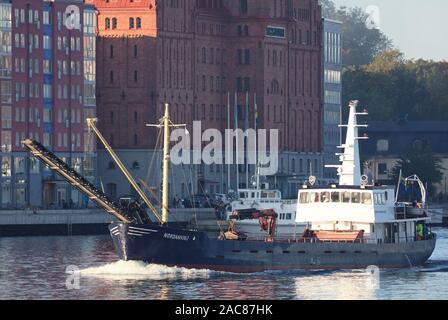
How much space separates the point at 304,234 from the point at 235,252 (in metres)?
7.60

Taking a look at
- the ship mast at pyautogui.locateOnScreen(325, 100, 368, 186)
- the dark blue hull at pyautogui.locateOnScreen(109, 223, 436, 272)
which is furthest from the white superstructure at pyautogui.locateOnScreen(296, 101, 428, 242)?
the dark blue hull at pyautogui.locateOnScreen(109, 223, 436, 272)

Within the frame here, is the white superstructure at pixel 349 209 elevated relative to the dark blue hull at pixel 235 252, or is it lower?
elevated

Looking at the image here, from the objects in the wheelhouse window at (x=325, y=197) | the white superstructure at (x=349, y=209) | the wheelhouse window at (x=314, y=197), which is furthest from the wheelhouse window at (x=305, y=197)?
the wheelhouse window at (x=325, y=197)

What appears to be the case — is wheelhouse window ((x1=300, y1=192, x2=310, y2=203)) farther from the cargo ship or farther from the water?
the water

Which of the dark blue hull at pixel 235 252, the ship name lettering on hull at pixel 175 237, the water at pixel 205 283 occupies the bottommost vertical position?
the water at pixel 205 283

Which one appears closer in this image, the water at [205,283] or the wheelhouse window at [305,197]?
the water at [205,283]

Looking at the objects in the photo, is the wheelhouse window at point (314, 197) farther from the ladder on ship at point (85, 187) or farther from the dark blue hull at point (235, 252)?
the ladder on ship at point (85, 187)

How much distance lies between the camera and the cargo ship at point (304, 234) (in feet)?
473

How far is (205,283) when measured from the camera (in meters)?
142
